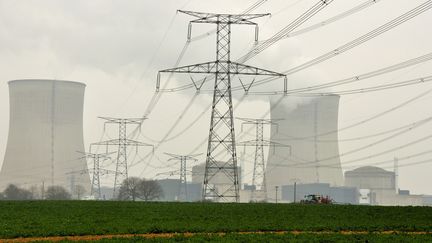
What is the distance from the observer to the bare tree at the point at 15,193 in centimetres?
11069

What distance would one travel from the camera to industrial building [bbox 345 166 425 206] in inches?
6647

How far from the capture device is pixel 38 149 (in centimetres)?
9462

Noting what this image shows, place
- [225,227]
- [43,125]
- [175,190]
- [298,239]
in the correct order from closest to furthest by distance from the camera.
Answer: [298,239]
[225,227]
[43,125]
[175,190]

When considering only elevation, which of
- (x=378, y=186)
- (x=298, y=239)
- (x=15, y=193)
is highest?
(x=298, y=239)

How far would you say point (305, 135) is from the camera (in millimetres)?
106688

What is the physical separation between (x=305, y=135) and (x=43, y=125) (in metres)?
42.9

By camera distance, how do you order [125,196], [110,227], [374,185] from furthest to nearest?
[374,185] → [125,196] → [110,227]

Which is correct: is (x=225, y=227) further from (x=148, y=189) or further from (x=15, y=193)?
(x=15, y=193)

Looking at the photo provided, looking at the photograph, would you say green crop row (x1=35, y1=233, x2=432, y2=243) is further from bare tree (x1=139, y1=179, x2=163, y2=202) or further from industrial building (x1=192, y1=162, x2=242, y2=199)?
industrial building (x1=192, y1=162, x2=242, y2=199)

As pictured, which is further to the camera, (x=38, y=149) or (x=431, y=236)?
(x=38, y=149)

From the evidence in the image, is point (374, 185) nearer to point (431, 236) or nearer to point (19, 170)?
point (19, 170)

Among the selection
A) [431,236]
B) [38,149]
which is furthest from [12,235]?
[38,149]

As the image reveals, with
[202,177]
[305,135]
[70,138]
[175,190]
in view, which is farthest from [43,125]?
[175,190]

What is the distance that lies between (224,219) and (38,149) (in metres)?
71.9
